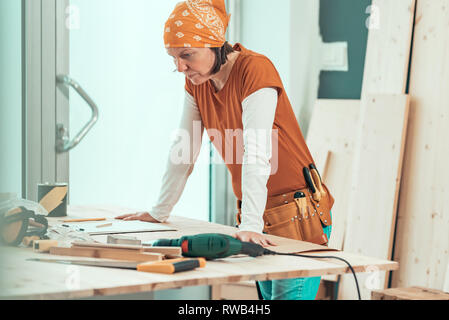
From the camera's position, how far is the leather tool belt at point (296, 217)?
1840mm

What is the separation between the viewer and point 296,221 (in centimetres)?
184

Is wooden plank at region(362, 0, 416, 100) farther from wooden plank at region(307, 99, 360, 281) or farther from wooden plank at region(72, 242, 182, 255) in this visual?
wooden plank at region(72, 242, 182, 255)

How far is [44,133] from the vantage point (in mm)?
2992

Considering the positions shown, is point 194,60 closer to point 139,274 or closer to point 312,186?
point 312,186

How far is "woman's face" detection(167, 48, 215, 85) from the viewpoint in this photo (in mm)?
1727

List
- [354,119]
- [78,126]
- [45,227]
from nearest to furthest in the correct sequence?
[45,227], [78,126], [354,119]

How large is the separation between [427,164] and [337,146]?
1.99ft

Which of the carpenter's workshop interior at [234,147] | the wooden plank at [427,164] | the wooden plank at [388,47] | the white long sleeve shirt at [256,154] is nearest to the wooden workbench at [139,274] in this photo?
the carpenter's workshop interior at [234,147]

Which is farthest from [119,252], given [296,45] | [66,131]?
[296,45]

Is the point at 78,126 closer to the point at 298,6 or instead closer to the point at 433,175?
the point at 298,6

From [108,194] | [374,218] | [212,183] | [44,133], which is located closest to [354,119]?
[374,218]

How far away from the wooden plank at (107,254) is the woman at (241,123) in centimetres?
29

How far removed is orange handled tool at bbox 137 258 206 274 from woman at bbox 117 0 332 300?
0.29 m
